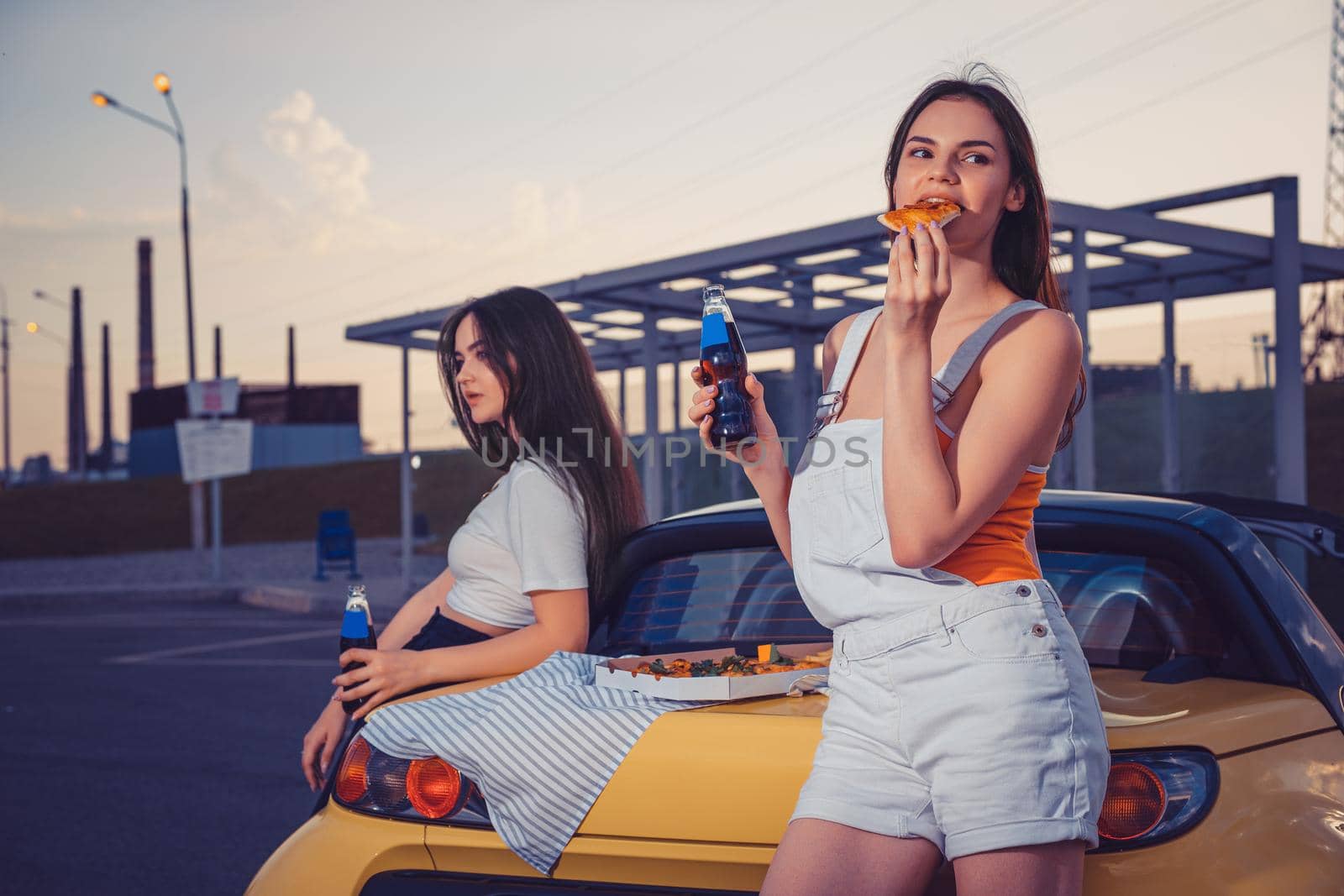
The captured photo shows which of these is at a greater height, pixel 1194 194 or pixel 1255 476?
pixel 1194 194

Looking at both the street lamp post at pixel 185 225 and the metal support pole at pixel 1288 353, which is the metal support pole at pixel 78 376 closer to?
the street lamp post at pixel 185 225

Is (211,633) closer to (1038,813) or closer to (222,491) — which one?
(1038,813)

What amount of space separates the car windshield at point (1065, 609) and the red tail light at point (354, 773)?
2.52 ft

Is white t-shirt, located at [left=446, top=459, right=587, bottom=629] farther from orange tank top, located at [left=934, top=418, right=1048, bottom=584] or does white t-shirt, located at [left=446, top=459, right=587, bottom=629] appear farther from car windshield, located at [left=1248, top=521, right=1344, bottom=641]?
car windshield, located at [left=1248, top=521, right=1344, bottom=641]

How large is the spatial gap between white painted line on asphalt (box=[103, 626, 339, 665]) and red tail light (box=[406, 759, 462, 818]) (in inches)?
382

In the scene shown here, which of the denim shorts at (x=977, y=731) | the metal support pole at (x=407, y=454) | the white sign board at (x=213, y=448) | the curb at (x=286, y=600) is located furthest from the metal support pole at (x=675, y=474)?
the denim shorts at (x=977, y=731)

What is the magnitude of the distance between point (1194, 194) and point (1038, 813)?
10326 millimetres

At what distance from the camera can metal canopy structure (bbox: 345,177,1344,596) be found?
1084cm

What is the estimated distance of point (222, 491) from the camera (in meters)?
48.9

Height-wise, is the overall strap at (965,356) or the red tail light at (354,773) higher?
the overall strap at (965,356)

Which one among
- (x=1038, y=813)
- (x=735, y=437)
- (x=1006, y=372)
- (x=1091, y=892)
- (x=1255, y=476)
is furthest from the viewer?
(x=1255, y=476)

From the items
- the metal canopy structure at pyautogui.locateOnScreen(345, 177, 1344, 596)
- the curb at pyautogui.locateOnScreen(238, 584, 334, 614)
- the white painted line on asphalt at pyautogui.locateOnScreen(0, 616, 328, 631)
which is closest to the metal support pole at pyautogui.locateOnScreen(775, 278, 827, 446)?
the metal canopy structure at pyautogui.locateOnScreen(345, 177, 1344, 596)

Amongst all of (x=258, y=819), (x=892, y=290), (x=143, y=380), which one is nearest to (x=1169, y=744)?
(x=892, y=290)

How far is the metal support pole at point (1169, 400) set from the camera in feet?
44.2
